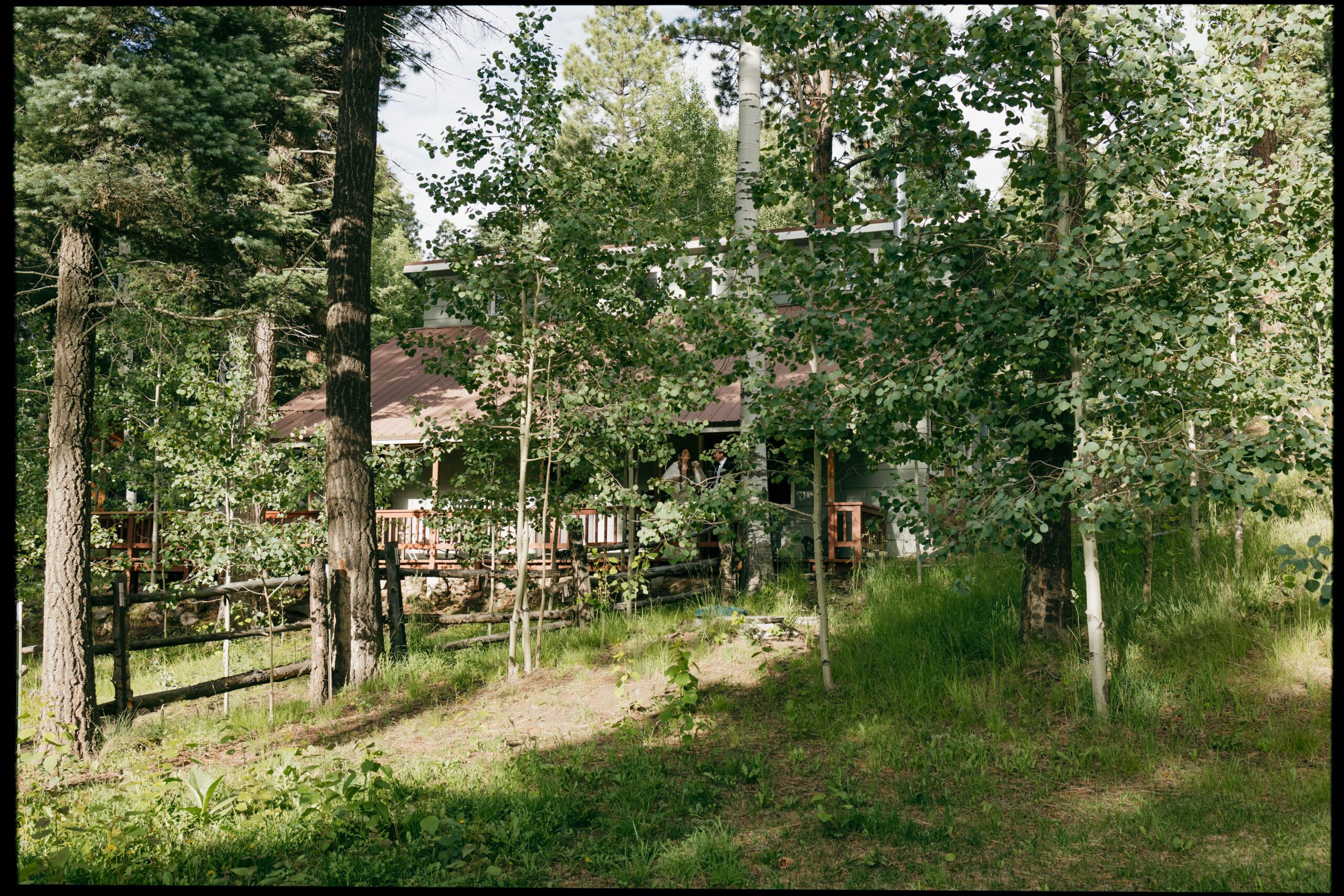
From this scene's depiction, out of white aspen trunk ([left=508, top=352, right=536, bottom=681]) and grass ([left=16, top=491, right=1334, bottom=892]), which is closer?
grass ([left=16, top=491, right=1334, bottom=892])

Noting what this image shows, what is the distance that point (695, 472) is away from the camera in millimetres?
13211

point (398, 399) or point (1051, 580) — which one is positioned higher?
point (398, 399)

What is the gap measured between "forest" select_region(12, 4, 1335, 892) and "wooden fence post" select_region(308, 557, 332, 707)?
54mm

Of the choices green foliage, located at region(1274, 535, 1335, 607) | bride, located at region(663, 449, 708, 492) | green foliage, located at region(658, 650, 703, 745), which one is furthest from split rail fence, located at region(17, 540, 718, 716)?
green foliage, located at region(1274, 535, 1335, 607)

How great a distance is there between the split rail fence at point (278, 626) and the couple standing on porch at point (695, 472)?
3.44 ft

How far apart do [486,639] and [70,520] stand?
4724mm

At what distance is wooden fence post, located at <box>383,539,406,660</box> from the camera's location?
9727 mm

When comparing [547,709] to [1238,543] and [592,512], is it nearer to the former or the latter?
[592,512]

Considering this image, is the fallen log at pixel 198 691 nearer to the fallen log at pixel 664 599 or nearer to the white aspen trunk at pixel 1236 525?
the fallen log at pixel 664 599

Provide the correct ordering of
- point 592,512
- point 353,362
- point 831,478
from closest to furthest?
point 353,362 → point 592,512 → point 831,478

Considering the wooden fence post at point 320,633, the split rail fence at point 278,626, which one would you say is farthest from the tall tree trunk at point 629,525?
the wooden fence post at point 320,633

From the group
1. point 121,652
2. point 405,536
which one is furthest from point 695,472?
point 121,652

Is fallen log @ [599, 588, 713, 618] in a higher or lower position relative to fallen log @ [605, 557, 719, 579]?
lower

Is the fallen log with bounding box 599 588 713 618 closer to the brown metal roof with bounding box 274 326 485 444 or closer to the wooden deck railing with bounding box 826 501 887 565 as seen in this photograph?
the wooden deck railing with bounding box 826 501 887 565
